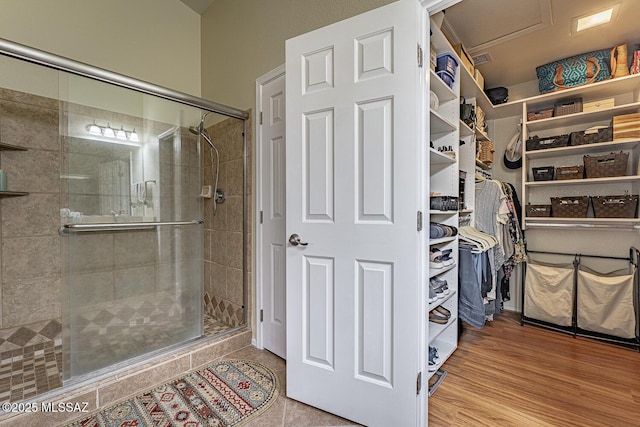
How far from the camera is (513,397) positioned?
1.69m

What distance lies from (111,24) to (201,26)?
0.87 m

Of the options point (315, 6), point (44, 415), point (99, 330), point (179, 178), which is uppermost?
point (315, 6)

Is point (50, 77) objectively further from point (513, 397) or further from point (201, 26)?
point (513, 397)

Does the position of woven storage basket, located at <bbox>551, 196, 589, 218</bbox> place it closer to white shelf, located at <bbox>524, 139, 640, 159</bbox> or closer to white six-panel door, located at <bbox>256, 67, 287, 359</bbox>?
white shelf, located at <bbox>524, 139, 640, 159</bbox>

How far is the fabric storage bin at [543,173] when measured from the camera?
107 inches

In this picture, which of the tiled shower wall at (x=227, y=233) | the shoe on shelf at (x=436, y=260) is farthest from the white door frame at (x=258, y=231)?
the shoe on shelf at (x=436, y=260)

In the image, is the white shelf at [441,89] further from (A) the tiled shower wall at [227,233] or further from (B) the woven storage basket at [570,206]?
(B) the woven storage basket at [570,206]

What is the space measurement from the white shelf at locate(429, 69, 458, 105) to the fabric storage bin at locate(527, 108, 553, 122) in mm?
1386

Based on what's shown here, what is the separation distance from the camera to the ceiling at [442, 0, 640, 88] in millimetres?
1976

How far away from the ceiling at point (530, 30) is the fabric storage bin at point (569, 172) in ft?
3.27

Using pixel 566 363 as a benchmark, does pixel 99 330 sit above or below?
above

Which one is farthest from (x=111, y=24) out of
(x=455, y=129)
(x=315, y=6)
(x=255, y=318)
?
(x=455, y=129)

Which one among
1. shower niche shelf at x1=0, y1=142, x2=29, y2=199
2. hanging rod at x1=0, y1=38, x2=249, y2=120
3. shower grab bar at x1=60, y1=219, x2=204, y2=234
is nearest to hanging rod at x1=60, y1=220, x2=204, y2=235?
shower grab bar at x1=60, y1=219, x2=204, y2=234

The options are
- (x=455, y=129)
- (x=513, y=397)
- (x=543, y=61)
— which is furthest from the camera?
(x=543, y=61)
